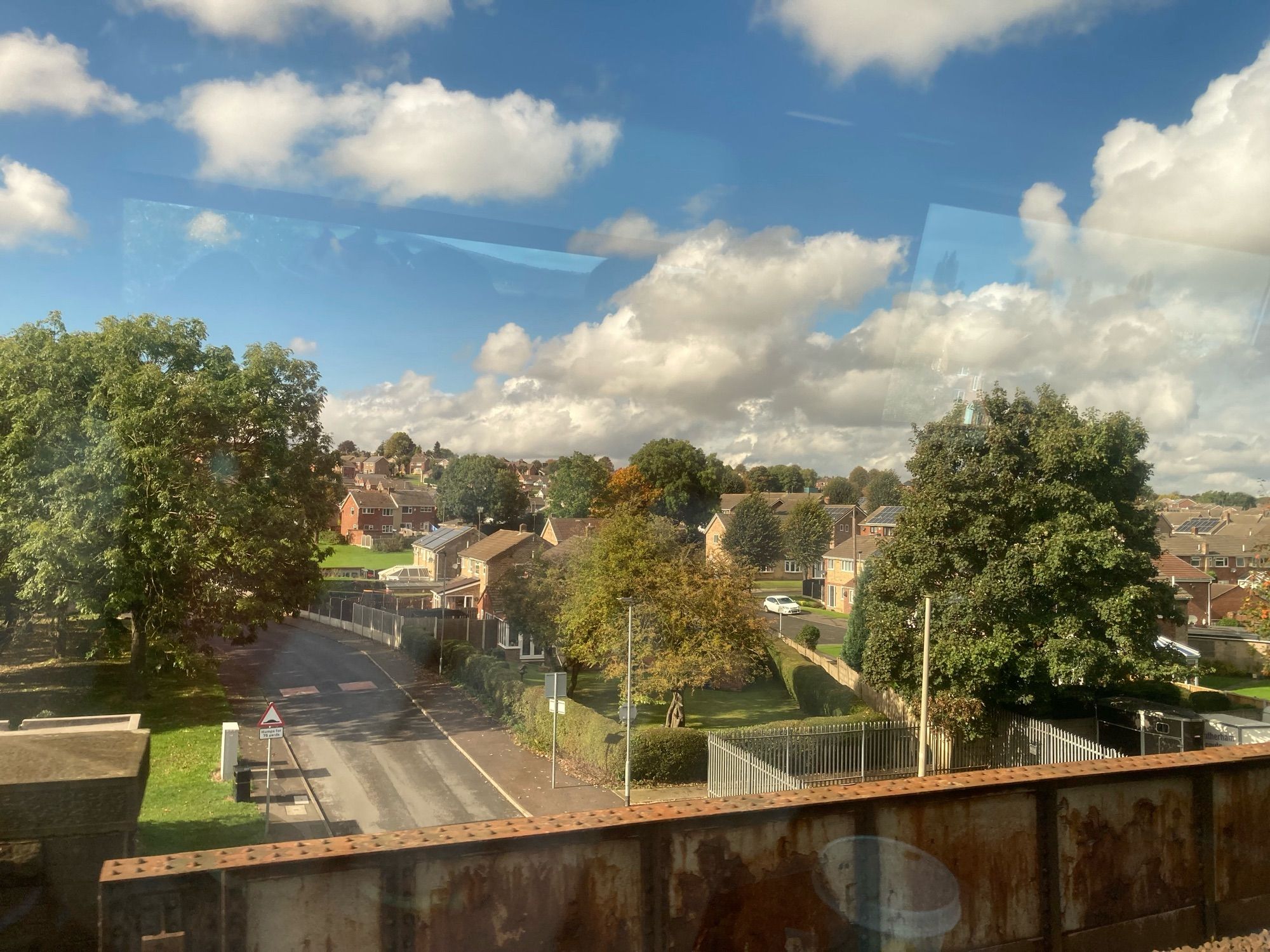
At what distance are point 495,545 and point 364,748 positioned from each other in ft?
72.6

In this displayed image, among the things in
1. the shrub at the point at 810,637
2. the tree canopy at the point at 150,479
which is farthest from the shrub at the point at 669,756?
the shrub at the point at 810,637

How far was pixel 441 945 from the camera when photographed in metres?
3.48

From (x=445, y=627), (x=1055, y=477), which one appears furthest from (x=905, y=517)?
(x=445, y=627)

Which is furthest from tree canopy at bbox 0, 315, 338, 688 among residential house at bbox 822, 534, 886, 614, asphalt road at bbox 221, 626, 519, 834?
residential house at bbox 822, 534, 886, 614

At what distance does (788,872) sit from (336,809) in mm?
11674

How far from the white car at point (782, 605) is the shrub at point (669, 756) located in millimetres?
26814

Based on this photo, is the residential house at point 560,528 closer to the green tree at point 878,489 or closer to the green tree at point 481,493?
the green tree at point 481,493

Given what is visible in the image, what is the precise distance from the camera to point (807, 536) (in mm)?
55875

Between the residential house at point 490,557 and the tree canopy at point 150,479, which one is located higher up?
the tree canopy at point 150,479

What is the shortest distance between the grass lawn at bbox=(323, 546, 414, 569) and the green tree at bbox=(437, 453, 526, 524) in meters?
5.38

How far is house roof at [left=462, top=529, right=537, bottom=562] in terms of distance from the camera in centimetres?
3672

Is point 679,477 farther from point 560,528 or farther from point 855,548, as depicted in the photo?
point 855,548

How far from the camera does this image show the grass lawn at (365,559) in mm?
57094

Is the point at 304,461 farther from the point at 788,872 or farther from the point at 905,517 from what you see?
the point at 788,872
